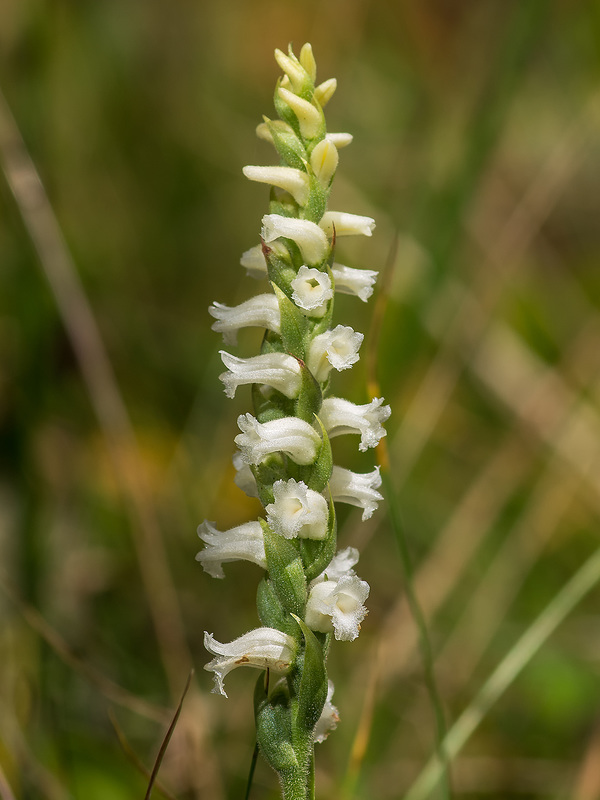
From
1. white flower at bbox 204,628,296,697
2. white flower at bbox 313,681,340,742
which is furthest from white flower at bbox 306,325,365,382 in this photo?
white flower at bbox 313,681,340,742

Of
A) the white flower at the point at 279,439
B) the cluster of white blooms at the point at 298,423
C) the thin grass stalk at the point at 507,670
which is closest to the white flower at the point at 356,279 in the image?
the cluster of white blooms at the point at 298,423

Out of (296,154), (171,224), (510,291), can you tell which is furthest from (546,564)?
(171,224)

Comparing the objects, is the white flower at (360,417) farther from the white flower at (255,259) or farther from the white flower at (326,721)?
the white flower at (326,721)

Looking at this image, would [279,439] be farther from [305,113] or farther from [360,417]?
[305,113]

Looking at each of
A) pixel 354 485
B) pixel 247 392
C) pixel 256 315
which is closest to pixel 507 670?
pixel 354 485

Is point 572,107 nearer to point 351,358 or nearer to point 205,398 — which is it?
point 205,398
